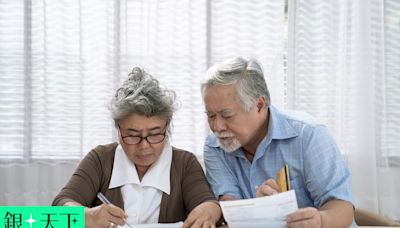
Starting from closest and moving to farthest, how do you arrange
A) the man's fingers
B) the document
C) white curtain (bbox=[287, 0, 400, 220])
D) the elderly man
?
the document → the man's fingers → the elderly man → white curtain (bbox=[287, 0, 400, 220])

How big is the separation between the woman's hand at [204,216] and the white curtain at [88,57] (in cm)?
174

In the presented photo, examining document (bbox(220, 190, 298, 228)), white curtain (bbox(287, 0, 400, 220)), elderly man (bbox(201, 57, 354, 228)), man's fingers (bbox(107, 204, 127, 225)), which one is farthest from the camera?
white curtain (bbox(287, 0, 400, 220))

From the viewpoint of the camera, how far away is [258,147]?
193 centimetres

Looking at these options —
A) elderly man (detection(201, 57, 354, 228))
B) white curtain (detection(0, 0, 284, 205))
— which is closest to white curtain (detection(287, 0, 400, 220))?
white curtain (detection(0, 0, 284, 205))

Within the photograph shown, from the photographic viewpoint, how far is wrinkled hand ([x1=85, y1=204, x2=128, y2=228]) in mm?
1610

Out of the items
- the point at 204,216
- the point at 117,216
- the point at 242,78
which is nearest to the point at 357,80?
the point at 242,78

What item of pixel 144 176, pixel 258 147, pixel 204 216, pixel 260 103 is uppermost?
pixel 260 103

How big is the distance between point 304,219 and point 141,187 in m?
0.61

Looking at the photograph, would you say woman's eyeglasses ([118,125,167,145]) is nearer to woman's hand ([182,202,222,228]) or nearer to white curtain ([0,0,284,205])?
woman's hand ([182,202,222,228])

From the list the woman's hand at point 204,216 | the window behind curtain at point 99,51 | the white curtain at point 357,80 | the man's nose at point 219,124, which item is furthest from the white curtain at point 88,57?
the woman's hand at point 204,216

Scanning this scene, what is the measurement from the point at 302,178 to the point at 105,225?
0.70 meters

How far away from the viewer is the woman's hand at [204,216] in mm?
1669

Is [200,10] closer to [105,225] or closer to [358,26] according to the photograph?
[358,26]

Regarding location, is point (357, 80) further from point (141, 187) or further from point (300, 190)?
point (141, 187)
